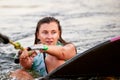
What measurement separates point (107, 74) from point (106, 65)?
13 cm

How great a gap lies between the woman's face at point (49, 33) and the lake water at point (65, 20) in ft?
2.79

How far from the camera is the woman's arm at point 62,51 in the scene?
482cm

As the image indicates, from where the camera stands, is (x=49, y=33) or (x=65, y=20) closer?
(x=49, y=33)

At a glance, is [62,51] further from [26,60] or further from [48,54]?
[26,60]

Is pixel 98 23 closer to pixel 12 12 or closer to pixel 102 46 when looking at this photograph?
pixel 12 12

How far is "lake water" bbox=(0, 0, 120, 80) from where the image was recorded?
8.27 m

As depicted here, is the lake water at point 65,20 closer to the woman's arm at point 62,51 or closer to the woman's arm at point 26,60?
the woman's arm at point 26,60

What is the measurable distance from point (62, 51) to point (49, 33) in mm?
336

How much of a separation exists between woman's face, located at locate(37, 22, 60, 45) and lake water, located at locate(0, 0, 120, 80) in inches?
33.5

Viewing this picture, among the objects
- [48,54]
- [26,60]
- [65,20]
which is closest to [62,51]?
[48,54]

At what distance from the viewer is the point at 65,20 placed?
11016 millimetres

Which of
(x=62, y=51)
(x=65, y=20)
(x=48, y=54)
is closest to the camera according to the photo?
(x=62, y=51)

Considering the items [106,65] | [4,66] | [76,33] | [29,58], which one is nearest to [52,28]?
[29,58]

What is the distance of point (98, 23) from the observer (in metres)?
10.6
